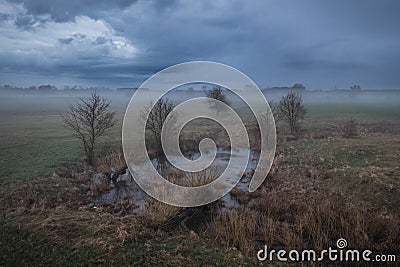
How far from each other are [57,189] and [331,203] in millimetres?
18397

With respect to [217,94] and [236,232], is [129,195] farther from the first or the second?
[217,94]

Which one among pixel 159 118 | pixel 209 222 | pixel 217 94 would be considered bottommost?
pixel 209 222

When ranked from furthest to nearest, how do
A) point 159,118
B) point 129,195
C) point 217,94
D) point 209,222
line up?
point 217,94 < point 159,118 < point 129,195 < point 209,222

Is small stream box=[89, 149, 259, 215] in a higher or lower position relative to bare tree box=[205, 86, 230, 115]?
lower

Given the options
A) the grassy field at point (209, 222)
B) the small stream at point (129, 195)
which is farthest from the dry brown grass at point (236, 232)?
the small stream at point (129, 195)

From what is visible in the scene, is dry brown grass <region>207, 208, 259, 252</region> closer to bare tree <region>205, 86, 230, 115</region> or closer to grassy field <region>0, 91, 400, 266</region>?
grassy field <region>0, 91, 400, 266</region>

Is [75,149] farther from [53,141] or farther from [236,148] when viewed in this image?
[236,148]

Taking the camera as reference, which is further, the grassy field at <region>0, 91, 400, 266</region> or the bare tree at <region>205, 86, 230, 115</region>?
the bare tree at <region>205, 86, 230, 115</region>

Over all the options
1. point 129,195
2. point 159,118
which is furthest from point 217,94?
point 129,195

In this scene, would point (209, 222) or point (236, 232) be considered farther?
point (209, 222)

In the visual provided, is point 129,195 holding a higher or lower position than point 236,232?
lower

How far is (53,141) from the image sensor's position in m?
37.2

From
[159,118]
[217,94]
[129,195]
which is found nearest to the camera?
[129,195]

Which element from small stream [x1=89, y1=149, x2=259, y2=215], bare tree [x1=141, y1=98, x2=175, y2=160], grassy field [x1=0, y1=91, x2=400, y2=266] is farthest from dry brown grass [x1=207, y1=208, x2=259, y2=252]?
bare tree [x1=141, y1=98, x2=175, y2=160]
